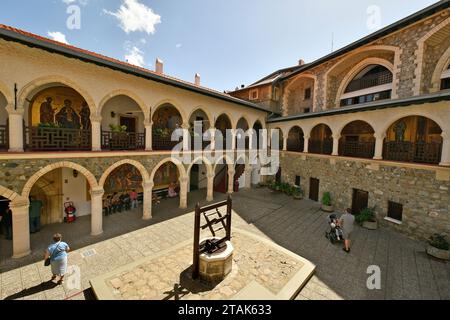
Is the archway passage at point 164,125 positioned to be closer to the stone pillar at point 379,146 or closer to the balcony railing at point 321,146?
the balcony railing at point 321,146

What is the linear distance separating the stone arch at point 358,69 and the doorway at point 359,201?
6.78 m

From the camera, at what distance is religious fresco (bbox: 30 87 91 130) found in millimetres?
8672

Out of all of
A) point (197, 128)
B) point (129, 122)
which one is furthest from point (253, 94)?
point (129, 122)

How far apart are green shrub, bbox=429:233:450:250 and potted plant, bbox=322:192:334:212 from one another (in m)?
4.77

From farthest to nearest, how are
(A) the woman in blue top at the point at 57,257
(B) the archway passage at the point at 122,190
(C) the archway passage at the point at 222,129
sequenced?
(C) the archway passage at the point at 222,129 → (B) the archway passage at the point at 122,190 → (A) the woman in blue top at the point at 57,257

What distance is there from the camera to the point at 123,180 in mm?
12242

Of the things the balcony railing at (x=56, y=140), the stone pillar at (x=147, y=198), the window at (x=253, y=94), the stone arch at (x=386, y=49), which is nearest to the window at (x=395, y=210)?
the stone arch at (x=386, y=49)

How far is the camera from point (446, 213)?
819cm

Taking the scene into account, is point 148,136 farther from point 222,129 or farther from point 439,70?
point 439,70

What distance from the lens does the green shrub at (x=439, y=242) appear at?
7602 mm

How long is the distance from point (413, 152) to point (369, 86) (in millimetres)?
6157

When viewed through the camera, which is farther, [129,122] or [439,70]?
[129,122]

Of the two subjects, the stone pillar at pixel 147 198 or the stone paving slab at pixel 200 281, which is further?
the stone pillar at pixel 147 198
